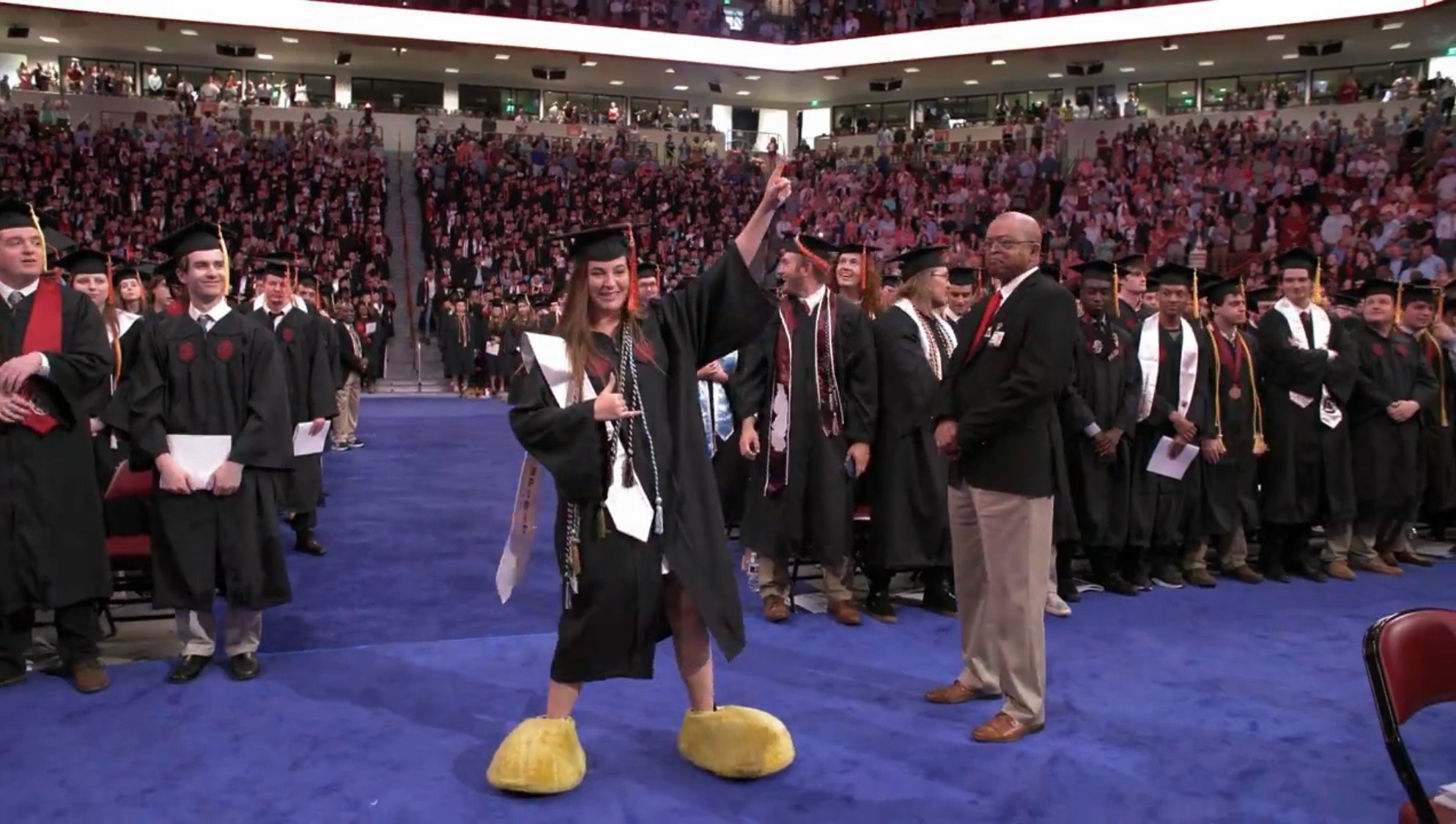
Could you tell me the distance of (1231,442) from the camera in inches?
280

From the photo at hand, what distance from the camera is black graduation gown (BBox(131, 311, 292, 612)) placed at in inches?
190

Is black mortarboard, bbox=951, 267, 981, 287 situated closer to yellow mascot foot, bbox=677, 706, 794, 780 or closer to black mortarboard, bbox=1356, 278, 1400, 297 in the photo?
black mortarboard, bbox=1356, 278, 1400, 297

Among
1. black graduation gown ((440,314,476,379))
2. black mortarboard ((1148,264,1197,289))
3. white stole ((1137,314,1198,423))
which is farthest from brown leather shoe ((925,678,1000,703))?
black graduation gown ((440,314,476,379))

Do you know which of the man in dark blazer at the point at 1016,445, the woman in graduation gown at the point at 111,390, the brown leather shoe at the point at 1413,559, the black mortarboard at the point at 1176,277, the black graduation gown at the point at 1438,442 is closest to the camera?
the man in dark blazer at the point at 1016,445

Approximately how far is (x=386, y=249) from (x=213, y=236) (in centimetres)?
2046

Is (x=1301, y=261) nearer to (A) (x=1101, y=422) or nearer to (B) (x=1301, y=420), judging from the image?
(B) (x=1301, y=420)

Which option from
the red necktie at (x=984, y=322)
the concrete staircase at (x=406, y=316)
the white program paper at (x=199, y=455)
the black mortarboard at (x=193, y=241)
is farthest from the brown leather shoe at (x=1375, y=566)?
the concrete staircase at (x=406, y=316)

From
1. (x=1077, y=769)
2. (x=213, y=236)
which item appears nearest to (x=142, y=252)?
(x=213, y=236)

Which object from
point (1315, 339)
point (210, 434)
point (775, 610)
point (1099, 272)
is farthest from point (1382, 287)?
point (210, 434)

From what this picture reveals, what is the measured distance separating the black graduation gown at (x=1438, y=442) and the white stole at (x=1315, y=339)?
1.12 meters

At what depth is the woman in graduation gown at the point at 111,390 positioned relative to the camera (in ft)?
16.1

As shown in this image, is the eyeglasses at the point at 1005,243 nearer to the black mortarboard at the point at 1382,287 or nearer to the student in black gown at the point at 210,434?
the student in black gown at the point at 210,434

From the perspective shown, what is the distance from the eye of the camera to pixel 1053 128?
2984cm

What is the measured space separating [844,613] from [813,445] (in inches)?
36.6
